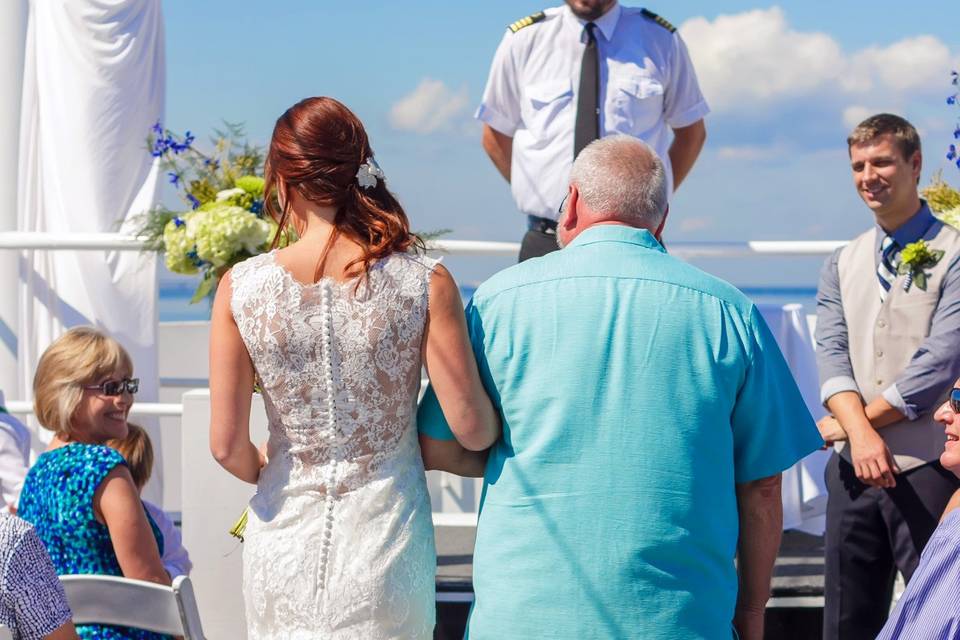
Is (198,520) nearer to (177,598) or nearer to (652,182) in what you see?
(177,598)

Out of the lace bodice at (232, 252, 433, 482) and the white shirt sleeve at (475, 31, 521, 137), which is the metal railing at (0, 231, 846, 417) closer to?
the white shirt sleeve at (475, 31, 521, 137)

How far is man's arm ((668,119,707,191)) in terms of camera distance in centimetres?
504

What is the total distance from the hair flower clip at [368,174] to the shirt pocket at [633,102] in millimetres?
2662

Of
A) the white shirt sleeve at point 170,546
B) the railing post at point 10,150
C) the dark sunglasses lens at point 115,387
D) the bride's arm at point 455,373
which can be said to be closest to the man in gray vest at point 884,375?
the bride's arm at point 455,373

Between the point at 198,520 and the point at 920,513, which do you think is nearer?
the point at 920,513

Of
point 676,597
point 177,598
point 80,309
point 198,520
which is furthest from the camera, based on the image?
point 80,309

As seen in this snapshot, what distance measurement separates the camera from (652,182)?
229 cm

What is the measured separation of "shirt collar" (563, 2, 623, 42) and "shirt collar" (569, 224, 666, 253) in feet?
9.17

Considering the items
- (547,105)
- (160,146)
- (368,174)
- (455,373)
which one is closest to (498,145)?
(547,105)

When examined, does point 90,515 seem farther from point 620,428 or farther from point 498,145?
point 498,145

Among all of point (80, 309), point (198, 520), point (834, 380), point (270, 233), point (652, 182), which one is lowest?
point (198, 520)

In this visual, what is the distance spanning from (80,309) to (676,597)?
3.95 metres

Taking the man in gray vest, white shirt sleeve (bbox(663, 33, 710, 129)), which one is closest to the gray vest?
the man in gray vest

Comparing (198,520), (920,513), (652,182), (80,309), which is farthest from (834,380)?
(80,309)
